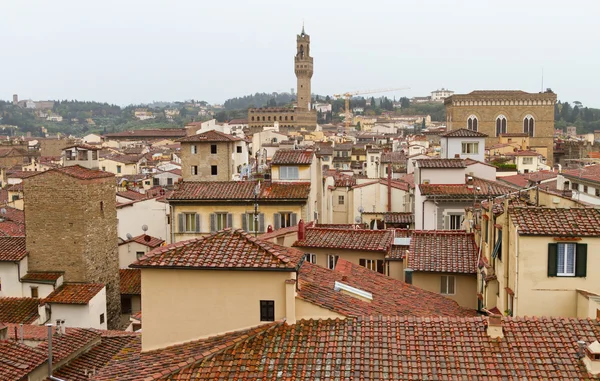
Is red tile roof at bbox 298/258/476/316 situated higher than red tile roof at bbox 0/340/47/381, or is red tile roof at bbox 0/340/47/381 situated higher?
red tile roof at bbox 298/258/476/316

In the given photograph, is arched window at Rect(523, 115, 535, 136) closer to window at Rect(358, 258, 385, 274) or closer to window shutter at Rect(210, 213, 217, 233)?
window shutter at Rect(210, 213, 217, 233)

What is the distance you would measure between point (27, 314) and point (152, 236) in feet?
40.3

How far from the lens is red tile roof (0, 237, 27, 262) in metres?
28.2

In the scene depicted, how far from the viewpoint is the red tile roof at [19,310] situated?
2530cm

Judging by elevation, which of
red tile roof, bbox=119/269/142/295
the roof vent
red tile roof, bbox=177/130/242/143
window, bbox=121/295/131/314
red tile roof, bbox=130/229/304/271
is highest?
red tile roof, bbox=177/130/242/143

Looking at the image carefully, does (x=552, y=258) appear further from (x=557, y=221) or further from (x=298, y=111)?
(x=298, y=111)

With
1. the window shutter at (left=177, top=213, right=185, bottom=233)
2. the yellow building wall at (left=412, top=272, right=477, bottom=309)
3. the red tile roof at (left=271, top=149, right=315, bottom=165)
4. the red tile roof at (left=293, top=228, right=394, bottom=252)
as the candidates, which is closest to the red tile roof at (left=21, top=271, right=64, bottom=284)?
the window shutter at (left=177, top=213, right=185, bottom=233)

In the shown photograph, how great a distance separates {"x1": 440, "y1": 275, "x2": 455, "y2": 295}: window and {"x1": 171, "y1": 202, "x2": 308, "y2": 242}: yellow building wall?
1232cm

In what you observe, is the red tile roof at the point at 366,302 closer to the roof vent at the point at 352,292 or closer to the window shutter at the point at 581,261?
the roof vent at the point at 352,292

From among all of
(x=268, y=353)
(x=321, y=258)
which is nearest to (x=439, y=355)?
(x=268, y=353)

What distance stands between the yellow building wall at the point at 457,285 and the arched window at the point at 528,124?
7760 cm

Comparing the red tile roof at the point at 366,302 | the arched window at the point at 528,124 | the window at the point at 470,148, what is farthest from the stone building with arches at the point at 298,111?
the red tile roof at the point at 366,302

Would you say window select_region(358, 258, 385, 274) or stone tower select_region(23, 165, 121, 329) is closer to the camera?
window select_region(358, 258, 385, 274)

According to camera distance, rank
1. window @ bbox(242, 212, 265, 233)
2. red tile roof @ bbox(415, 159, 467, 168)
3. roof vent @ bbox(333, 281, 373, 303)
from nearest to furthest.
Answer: roof vent @ bbox(333, 281, 373, 303), window @ bbox(242, 212, 265, 233), red tile roof @ bbox(415, 159, 467, 168)
